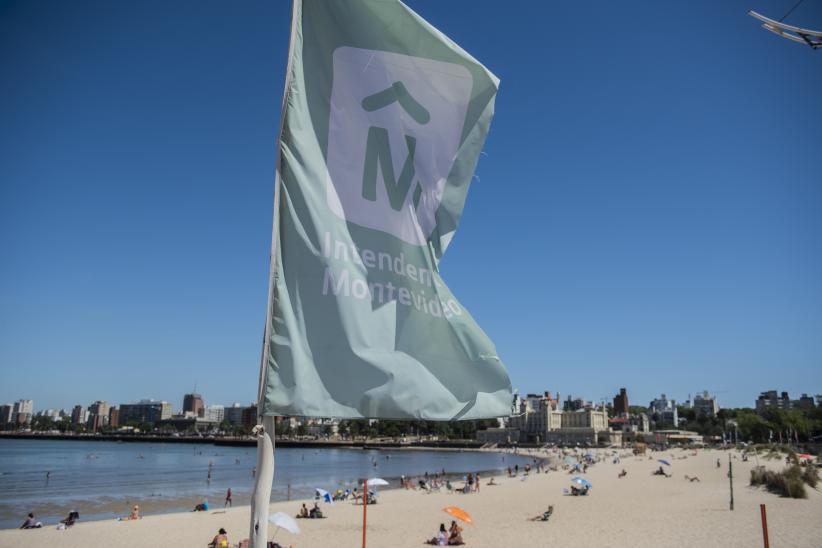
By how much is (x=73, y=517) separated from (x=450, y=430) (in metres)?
174

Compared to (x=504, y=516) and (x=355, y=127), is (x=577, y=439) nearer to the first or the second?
(x=504, y=516)

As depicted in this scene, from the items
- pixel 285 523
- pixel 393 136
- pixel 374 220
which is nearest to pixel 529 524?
pixel 285 523

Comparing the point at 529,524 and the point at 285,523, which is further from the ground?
the point at 285,523

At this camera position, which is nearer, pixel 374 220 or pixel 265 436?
pixel 265 436

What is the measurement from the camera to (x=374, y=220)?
4328 millimetres

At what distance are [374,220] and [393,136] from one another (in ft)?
2.28

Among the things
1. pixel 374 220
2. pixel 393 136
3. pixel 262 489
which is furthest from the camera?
pixel 393 136

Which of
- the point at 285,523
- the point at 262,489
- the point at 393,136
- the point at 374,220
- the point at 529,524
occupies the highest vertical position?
the point at 393,136

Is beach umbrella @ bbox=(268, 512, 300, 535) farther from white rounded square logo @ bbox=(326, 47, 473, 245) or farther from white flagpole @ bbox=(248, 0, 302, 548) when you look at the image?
white rounded square logo @ bbox=(326, 47, 473, 245)

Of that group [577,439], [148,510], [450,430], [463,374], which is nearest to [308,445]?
[450,430]

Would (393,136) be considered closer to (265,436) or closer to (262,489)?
(265,436)

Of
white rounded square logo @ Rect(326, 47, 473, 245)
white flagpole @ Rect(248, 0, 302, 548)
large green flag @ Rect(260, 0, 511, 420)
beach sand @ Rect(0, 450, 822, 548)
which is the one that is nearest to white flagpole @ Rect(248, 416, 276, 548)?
white flagpole @ Rect(248, 0, 302, 548)

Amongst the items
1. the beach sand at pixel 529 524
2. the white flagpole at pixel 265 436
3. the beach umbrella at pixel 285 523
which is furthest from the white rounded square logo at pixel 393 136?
the beach sand at pixel 529 524

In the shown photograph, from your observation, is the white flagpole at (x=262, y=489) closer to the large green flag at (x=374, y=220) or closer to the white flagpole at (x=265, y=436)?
the white flagpole at (x=265, y=436)
